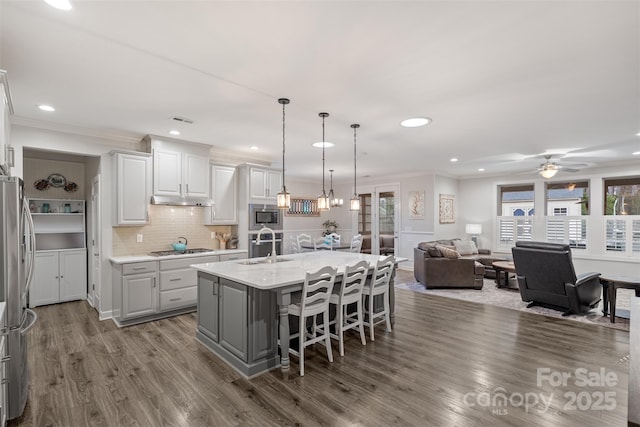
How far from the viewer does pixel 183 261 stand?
4578 millimetres

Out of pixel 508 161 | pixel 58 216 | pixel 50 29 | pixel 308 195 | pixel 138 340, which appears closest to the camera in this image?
pixel 50 29

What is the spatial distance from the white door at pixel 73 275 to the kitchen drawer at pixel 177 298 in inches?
83.2

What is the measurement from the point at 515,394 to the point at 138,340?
3904 millimetres

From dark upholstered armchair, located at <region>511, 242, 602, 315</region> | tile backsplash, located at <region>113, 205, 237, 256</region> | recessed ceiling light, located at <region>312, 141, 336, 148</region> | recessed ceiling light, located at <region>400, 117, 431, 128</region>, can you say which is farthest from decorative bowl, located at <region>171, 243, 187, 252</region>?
dark upholstered armchair, located at <region>511, 242, 602, 315</region>

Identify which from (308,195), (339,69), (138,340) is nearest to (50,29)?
(339,69)

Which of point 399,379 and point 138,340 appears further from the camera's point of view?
point 138,340

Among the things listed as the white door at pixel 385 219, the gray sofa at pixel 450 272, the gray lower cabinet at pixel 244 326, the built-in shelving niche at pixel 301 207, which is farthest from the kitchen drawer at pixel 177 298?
the white door at pixel 385 219

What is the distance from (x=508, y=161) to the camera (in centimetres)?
657

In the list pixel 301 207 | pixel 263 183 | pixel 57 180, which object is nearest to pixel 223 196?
pixel 263 183

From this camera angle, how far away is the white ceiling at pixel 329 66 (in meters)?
1.86

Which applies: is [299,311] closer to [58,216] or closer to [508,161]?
[58,216]

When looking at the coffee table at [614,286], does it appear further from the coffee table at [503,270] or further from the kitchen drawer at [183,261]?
the kitchen drawer at [183,261]

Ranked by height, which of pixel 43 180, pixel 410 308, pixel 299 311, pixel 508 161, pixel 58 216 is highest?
pixel 508 161

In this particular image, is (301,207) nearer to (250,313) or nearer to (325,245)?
(325,245)
